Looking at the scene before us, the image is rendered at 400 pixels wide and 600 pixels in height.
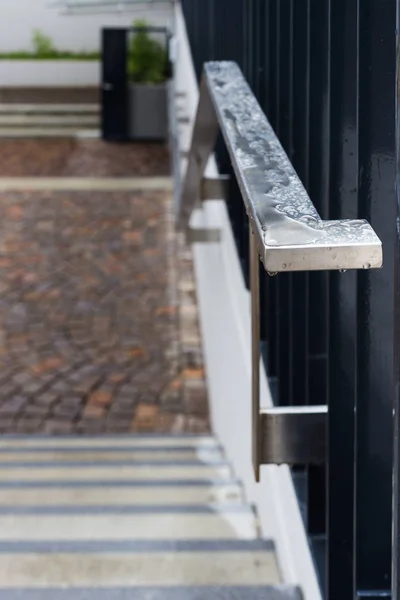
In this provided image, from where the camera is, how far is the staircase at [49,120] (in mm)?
10336

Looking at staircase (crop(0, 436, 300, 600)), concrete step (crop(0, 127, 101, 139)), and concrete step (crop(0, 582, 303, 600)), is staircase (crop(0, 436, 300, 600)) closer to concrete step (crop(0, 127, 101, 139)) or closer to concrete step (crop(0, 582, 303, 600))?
concrete step (crop(0, 582, 303, 600))

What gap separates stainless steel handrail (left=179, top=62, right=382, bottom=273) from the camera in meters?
0.78

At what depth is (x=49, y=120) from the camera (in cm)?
1060

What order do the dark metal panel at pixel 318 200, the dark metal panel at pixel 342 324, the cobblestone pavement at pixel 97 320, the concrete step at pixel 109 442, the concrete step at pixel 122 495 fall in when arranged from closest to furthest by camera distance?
the dark metal panel at pixel 342 324, the dark metal panel at pixel 318 200, the concrete step at pixel 122 495, the concrete step at pixel 109 442, the cobblestone pavement at pixel 97 320

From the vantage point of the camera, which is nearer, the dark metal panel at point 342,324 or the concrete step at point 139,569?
the dark metal panel at point 342,324

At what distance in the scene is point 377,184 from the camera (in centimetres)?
107

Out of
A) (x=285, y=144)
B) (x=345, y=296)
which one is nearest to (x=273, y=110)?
(x=285, y=144)

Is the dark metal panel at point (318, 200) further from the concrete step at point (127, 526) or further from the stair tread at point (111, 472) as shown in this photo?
the stair tread at point (111, 472)

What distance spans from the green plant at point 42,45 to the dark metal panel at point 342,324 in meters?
10.9

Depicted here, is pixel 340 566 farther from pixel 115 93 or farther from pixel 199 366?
pixel 115 93

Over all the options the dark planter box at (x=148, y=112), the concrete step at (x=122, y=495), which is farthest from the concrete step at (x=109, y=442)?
the dark planter box at (x=148, y=112)

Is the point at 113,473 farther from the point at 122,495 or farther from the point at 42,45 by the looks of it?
the point at 42,45

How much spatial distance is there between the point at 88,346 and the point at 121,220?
233cm

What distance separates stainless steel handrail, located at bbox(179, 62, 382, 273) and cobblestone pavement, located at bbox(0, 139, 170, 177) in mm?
7530
